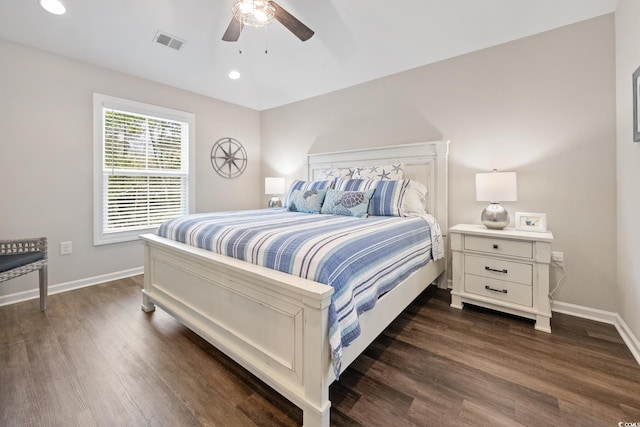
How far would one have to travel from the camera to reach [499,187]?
228 cm

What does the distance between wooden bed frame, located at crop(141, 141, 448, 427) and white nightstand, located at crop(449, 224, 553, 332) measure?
0.33 meters

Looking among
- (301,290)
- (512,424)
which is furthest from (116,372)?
(512,424)

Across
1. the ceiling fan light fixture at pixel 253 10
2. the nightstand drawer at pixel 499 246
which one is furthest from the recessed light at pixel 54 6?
the nightstand drawer at pixel 499 246

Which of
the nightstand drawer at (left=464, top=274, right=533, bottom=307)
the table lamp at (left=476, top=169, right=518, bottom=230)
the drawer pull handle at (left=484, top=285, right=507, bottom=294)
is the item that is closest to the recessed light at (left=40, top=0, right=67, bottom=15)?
the table lamp at (left=476, top=169, right=518, bottom=230)

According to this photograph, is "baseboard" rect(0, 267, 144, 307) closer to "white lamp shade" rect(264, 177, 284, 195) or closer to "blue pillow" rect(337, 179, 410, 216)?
"white lamp shade" rect(264, 177, 284, 195)

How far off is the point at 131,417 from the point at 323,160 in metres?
3.25

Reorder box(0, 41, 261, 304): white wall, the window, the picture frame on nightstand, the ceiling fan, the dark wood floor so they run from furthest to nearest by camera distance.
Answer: the window → box(0, 41, 261, 304): white wall → the picture frame on nightstand → the ceiling fan → the dark wood floor

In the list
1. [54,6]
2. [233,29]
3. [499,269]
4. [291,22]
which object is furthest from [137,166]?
[499,269]

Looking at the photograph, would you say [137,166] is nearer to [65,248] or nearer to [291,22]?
[65,248]

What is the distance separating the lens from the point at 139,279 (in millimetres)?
3211

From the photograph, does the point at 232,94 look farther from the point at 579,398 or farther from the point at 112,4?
the point at 579,398

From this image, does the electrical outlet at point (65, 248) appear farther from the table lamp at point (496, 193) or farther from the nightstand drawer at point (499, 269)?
the table lamp at point (496, 193)

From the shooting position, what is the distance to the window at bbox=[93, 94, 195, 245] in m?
3.06

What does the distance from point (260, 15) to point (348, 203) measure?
1643 millimetres
